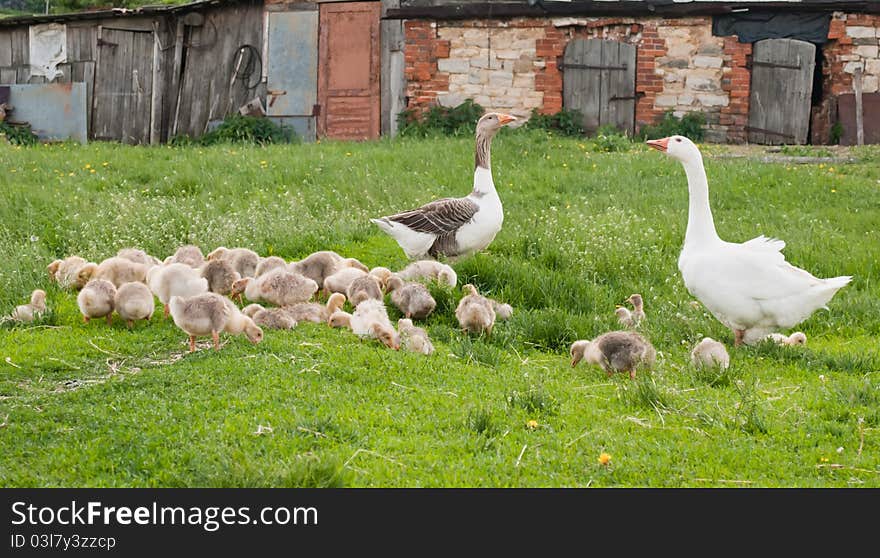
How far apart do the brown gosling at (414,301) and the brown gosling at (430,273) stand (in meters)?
0.59

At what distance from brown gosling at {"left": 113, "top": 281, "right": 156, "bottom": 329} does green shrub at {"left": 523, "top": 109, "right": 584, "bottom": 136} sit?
17.7 meters

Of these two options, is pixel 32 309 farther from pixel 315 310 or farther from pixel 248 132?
pixel 248 132

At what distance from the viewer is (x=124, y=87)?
29.4 m

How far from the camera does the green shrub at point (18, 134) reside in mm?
27281

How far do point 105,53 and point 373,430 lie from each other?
83.1 feet

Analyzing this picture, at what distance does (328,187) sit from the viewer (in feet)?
54.4

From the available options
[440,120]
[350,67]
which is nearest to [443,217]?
[440,120]

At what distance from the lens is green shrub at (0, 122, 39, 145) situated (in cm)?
2728

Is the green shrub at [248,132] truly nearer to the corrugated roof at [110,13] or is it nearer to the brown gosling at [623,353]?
the corrugated roof at [110,13]

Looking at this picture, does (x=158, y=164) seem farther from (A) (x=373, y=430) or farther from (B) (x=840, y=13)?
(B) (x=840, y=13)

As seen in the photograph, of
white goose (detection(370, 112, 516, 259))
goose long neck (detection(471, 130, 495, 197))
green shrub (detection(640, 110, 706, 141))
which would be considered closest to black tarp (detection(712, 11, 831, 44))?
green shrub (detection(640, 110, 706, 141))

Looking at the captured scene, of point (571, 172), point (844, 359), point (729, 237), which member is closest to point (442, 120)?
point (571, 172)

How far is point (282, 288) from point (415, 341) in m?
1.62

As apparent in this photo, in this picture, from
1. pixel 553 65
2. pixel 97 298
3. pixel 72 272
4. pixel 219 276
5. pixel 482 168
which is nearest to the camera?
pixel 97 298
